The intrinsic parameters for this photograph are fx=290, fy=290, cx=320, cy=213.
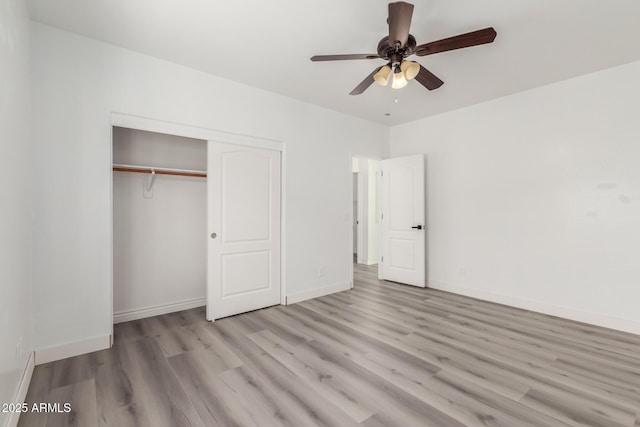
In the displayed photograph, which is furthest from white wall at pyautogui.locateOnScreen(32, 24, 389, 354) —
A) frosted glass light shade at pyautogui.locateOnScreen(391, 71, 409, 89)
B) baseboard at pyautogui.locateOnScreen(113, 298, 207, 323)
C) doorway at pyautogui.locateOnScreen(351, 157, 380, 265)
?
doorway at pyautogui.locateOnScreen(351, 157, 380, 265)

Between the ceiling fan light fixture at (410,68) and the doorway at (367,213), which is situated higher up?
the ceiling fan light fixture at (410,68)

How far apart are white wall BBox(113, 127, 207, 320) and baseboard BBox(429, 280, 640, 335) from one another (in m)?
3.81

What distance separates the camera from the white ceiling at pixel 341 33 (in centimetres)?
224

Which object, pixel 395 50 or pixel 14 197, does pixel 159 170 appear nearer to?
pixel 14 197

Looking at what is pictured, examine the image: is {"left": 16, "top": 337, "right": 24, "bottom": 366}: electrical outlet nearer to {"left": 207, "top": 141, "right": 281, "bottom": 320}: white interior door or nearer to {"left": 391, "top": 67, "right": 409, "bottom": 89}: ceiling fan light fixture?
{"left": 207, "top": 141, "right": 281, "bottom": 320}: white interior door

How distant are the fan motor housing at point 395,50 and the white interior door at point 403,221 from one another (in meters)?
2.70

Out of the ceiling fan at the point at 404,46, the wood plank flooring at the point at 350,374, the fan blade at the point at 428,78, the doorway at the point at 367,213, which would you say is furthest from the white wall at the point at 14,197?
the doorway at the point at 367,213

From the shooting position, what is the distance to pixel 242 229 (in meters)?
3.64

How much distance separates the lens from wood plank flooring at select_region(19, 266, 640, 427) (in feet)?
5.95

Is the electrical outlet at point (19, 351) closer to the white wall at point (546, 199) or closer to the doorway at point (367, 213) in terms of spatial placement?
the white wall at point (546, 199)

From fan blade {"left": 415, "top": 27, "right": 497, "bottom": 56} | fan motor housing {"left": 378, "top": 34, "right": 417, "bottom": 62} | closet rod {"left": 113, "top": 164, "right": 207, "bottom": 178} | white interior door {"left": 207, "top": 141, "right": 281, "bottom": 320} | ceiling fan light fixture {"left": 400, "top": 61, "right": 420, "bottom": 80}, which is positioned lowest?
white interior door {"left": 207, "top": 141, "right": 281, "bottom": 320}

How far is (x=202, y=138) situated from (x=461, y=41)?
2.69m

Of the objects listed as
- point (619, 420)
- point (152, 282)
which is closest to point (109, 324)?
point (152, 282)

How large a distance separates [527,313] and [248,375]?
11.3ft
